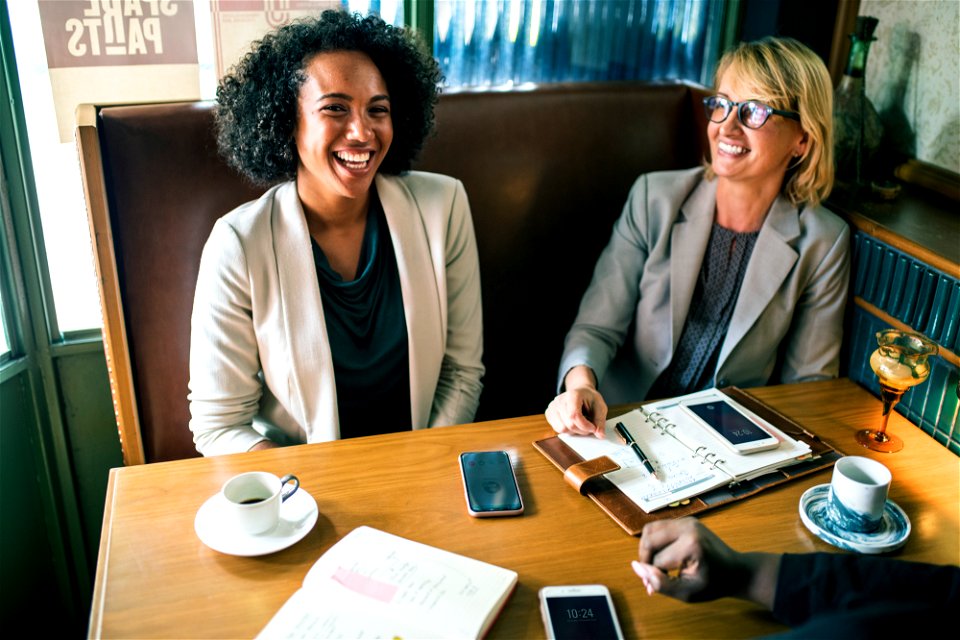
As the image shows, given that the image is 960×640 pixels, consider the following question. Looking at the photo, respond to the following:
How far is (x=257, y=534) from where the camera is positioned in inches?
47.4

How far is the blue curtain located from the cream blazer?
58cm

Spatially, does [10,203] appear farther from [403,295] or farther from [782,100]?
[782,100]

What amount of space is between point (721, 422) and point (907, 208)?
0.84m

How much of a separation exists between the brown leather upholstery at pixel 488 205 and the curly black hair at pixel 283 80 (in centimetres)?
10

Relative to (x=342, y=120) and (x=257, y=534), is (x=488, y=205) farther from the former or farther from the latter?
(x=257, y=534)

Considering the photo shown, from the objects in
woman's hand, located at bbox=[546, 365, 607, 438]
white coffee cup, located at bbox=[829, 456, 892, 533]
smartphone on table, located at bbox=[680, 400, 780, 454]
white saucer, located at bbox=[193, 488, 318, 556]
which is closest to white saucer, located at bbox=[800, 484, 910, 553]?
white coffee cup, located at bbox=[829, 456, 892, 533]

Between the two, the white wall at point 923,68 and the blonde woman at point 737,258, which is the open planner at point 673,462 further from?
the white wall at point 923,68

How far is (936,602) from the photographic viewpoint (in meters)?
1.05

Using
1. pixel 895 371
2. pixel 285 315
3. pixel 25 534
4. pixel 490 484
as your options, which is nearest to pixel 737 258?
pixel 895 371

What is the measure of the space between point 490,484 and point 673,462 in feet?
1.04

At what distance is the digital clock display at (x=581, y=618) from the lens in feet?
3.45

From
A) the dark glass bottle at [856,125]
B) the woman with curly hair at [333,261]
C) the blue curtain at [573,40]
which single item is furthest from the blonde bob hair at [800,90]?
the woman with curly hair at [333,261]

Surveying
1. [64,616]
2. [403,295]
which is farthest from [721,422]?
[64,616]

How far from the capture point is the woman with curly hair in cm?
165
